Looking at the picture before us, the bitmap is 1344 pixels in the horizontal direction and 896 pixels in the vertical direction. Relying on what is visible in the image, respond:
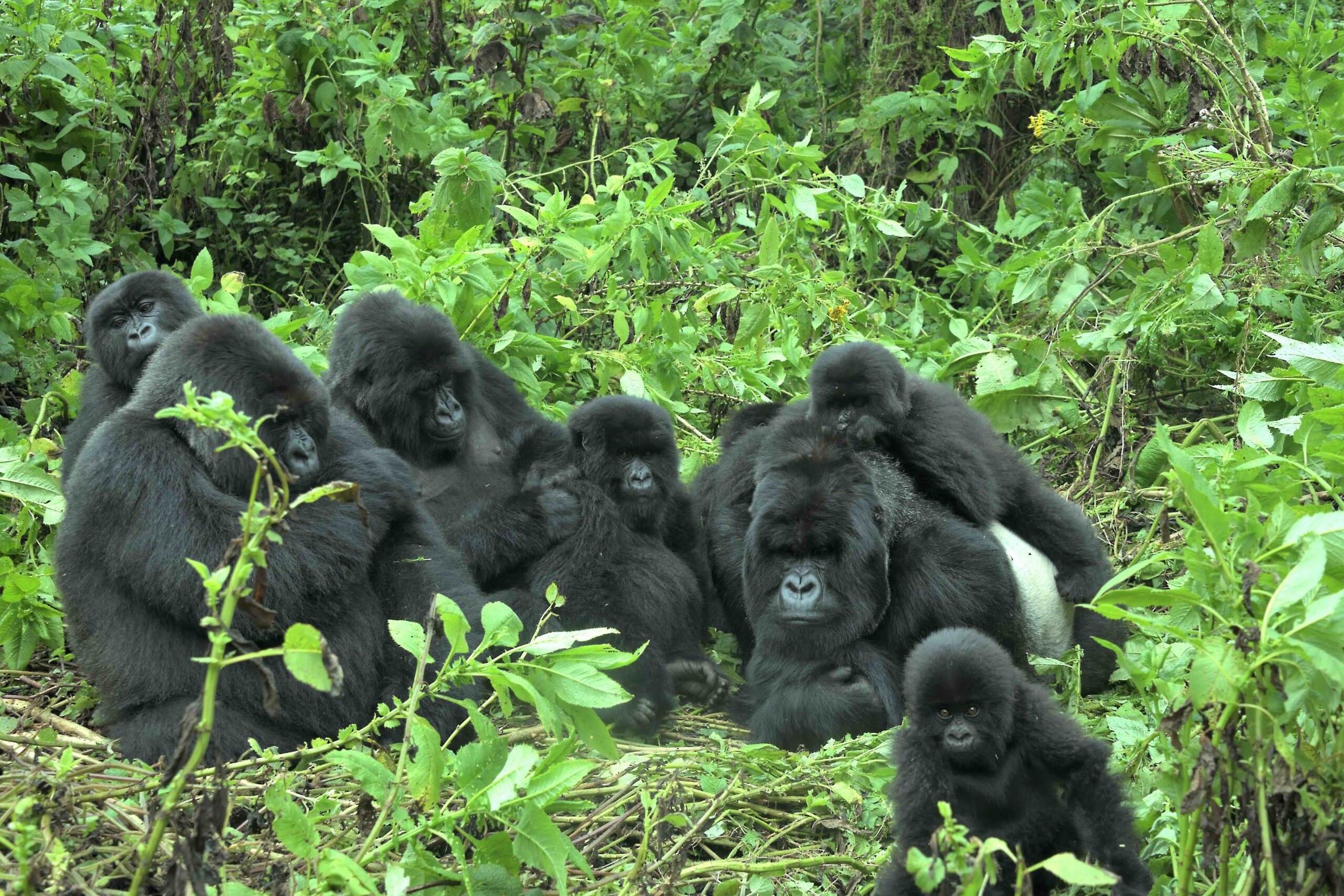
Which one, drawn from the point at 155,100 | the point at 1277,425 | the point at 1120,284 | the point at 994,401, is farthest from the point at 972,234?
the point at 155,100

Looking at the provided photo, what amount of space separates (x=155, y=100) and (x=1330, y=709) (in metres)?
5.57

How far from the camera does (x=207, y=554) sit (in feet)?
10.1

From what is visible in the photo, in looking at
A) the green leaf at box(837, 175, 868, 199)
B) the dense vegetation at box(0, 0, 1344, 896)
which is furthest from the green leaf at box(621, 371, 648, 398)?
the green leaf at box(837, 175, 868, 199)

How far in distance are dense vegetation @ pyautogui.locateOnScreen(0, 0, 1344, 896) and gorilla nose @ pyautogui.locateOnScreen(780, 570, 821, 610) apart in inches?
16.2

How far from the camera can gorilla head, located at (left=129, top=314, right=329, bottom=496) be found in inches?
126

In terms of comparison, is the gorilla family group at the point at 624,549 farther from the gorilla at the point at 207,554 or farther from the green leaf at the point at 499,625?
the green leaf at the point at 499,625

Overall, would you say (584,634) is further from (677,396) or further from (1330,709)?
(677,396)

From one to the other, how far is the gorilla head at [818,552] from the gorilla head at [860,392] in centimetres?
19

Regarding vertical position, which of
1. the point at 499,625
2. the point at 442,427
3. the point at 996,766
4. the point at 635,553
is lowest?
the point at 635,553

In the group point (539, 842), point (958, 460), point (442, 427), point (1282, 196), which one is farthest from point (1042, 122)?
point (539, 842)

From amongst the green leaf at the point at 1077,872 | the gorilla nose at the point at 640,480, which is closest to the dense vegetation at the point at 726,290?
the green leaf at the point at 1077,872

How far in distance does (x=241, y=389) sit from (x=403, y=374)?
37.8 inches

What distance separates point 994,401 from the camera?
5148 millimetres

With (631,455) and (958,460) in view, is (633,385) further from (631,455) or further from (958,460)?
(958,460)
